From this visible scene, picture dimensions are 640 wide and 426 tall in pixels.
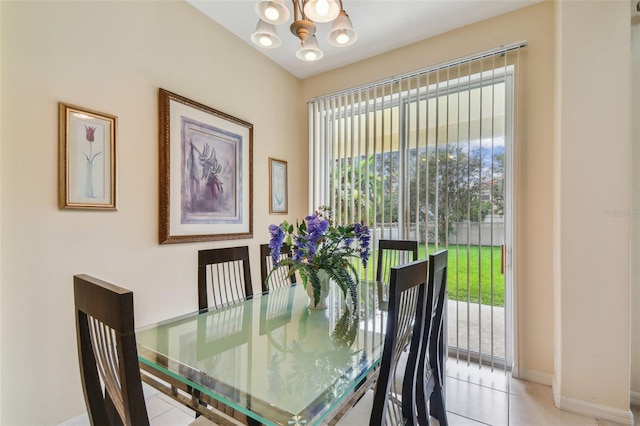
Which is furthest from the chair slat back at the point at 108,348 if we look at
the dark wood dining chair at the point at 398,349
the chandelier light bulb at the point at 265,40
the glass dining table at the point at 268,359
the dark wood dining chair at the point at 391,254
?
the dark wood dining chair at the point at 391,254

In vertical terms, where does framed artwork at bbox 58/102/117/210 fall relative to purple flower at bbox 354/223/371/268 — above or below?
above

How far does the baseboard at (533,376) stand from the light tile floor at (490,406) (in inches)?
1.6

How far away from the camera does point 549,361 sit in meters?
2.19

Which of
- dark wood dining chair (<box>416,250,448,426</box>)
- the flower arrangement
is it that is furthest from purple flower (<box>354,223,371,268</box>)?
dark wood dining chair (<box>416,250,448,426</box>)

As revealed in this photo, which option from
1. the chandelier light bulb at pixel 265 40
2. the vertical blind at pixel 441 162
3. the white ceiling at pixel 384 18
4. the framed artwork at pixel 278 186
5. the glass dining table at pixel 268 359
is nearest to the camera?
the glass dining table at pixel 268 359

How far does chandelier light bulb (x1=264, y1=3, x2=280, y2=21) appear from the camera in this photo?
144 cm

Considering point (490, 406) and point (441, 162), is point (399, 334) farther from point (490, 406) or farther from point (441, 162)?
point (441, 162)

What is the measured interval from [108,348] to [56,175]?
4.06 ft

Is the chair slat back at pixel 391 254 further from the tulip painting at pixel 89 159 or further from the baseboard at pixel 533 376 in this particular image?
the tulip painting at pixel 89 159

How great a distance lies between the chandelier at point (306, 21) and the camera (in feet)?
4.63

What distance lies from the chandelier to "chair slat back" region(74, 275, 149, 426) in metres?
1.39

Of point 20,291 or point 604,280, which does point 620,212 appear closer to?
point 604,280

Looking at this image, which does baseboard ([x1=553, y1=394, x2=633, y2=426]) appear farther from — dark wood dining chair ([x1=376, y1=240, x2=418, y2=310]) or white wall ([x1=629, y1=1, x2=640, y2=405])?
dark wood dining chair ([x1=376, y1=240, x2=418, y2=310])

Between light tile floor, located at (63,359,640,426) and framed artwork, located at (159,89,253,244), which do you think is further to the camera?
framed artwork, located at (159,89,253,244)
